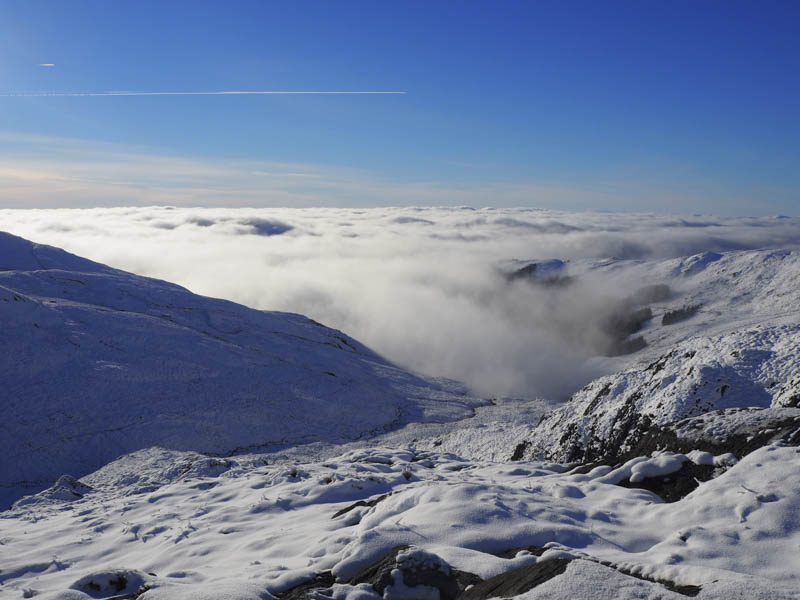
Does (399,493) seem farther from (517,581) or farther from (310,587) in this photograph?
(517,581)

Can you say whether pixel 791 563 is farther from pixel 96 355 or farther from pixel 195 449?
pixel 96 355

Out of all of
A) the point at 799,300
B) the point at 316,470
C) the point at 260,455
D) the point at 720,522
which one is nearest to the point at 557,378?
the point at 799,300

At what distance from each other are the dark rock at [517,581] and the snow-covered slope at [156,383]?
120 feet

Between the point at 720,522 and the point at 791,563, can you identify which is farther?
the point at 720,522

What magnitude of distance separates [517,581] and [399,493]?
578 cm

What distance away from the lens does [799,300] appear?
327 feet

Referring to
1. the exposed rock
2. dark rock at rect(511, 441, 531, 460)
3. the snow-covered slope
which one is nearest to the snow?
the exposed rock

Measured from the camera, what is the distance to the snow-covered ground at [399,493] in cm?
805

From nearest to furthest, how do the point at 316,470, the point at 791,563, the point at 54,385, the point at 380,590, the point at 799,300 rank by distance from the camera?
the point at 791,563 < the point at 380,590 < the point at 316,470 < the point at 54,385 < the point at 799,300

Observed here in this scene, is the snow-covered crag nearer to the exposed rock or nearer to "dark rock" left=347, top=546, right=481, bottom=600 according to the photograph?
the exposed rock

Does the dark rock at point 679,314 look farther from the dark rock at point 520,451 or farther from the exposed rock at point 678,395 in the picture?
the dark rock at point 520,451

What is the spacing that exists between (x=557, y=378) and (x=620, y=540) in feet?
417

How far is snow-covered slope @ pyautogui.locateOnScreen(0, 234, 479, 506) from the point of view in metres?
41.8

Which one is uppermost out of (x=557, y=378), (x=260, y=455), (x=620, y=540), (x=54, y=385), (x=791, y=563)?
(x=791, y=563)
